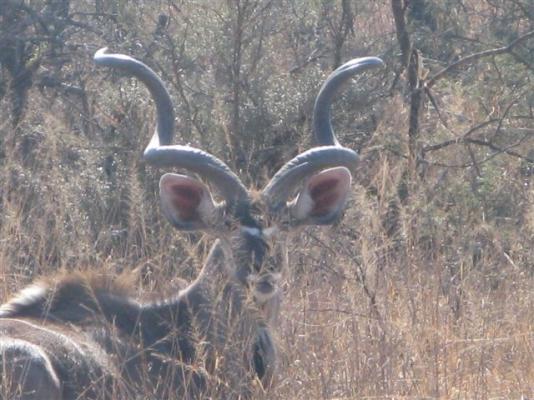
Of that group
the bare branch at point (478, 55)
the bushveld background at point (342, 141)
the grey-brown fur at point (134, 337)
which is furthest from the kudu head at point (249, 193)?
the bare branch at point (478, 55)

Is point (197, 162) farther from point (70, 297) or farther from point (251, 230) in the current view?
point (70, 297)

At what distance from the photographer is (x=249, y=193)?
17.3 ft

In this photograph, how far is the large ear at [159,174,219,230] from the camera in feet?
17.4

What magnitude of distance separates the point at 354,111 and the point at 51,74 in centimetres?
259

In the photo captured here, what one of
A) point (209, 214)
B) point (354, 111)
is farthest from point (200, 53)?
point (209, 214)

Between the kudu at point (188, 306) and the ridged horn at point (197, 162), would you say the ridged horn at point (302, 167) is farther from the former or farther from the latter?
the ridged horn at point (197, 162)

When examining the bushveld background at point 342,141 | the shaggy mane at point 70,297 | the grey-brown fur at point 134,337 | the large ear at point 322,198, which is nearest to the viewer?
the grey-brown fur at point 134,337

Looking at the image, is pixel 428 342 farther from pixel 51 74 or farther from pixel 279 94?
pixel 51 74

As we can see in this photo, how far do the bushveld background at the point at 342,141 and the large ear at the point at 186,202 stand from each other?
18cm

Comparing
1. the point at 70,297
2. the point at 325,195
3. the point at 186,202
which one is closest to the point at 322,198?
the point at 325,195

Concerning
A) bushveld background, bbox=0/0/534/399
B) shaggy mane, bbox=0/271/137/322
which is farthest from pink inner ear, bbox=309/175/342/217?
shaggy mane, bbox=0/271/137/322

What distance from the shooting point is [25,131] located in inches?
334

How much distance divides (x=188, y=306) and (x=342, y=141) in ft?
10.6

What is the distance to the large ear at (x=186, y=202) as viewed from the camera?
17.4ft
